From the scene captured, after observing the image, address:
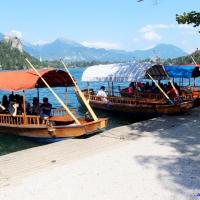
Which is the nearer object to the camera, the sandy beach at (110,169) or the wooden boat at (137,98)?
the sandy beach at (110,169)

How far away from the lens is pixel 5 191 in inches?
291

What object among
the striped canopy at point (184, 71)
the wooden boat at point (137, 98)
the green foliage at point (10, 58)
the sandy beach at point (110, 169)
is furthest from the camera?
the green foliage at point (10, 58)

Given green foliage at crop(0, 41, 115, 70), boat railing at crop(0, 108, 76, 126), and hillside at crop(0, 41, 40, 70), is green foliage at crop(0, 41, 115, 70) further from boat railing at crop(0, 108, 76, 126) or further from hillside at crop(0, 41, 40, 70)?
boat railing at crop(0, 108, 76, 126)

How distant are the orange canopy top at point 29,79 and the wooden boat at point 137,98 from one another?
4100 mm

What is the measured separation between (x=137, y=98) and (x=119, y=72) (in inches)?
75.6

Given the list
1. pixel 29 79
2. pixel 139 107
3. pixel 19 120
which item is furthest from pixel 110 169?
pixel 139 107

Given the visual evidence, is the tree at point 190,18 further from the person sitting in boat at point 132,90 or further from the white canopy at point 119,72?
the person sitting in boat at point 132,90

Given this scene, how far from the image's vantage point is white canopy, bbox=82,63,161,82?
19.1 m

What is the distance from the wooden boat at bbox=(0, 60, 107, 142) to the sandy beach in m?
1.10

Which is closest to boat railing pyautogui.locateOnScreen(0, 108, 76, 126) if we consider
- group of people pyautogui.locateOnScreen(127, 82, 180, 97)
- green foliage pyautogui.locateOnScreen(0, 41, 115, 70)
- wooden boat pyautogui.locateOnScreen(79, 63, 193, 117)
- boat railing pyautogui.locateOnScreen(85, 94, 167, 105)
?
wooden boat pyautogui.locateOnScreen(79, 63, 193, 117)

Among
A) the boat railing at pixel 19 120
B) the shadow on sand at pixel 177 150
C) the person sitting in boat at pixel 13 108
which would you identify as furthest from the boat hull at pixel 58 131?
the shadow on sand at pixel 177 150

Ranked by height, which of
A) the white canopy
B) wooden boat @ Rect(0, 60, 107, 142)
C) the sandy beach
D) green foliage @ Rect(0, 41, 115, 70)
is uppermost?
green foliage @ Rect(0, 41, 115, 70)

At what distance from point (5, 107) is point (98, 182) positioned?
10.5 metres

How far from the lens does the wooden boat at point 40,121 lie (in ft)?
44.9
